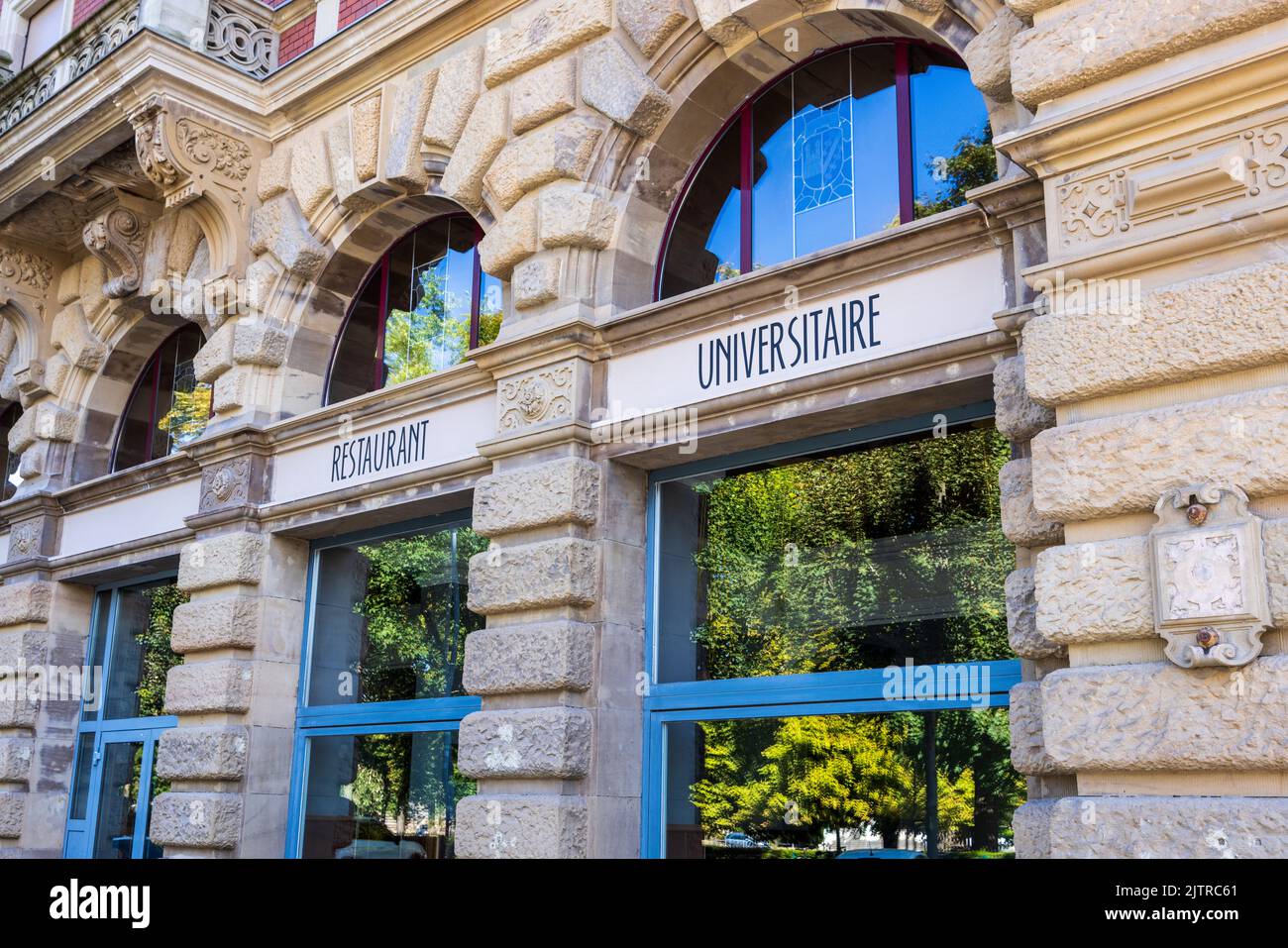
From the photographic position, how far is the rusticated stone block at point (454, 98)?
28.6 feet

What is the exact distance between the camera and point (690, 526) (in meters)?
7.55

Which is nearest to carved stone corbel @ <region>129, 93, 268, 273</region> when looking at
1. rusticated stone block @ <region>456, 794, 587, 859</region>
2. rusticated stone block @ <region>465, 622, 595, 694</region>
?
rusticated stone block @ <region>465, 622, 595, 694</region>

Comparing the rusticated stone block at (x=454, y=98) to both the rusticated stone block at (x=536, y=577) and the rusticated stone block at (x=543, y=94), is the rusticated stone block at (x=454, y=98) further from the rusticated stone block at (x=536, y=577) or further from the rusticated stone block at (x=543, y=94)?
the rusticated stone block at (x=536, y=577)

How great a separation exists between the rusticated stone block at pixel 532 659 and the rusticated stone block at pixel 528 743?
15cm

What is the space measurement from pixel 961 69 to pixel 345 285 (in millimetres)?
5410

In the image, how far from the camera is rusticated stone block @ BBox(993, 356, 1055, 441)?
17.9ft

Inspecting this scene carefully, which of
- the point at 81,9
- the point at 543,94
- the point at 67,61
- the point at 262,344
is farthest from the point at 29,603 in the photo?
the point at 543,94

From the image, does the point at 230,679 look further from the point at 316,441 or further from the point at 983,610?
the point at 983,610

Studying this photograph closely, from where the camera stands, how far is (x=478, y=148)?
8461 mm
